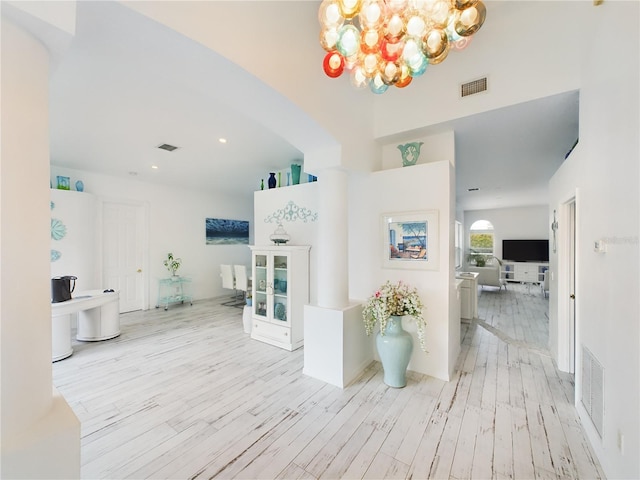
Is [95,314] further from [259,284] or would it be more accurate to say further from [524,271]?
[524,271]

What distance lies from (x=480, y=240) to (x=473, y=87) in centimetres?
868

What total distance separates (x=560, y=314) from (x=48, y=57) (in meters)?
4.52

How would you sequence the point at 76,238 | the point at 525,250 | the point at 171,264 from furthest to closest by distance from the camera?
1. the point at 525,250
2. the point at 171,264
3. the point at 76,238

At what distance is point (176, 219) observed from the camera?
6285 millimetres

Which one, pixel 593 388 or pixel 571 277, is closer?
pixel 593 388

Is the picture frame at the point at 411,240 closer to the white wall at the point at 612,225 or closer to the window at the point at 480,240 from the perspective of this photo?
the white wall at the point at 612,225

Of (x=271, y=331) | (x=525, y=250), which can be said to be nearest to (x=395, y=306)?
(x=271, y=331)

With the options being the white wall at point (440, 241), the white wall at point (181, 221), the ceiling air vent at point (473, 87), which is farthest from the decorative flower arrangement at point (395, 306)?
the white wall at point (181, 221)

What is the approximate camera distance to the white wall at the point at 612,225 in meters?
1.41

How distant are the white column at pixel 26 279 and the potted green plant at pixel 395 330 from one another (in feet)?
7.50

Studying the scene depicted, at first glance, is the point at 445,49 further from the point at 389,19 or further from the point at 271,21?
the point at 271,21

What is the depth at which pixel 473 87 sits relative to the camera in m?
2.69

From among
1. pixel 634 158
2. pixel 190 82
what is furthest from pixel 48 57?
pixel 634 158

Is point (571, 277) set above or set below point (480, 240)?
below
